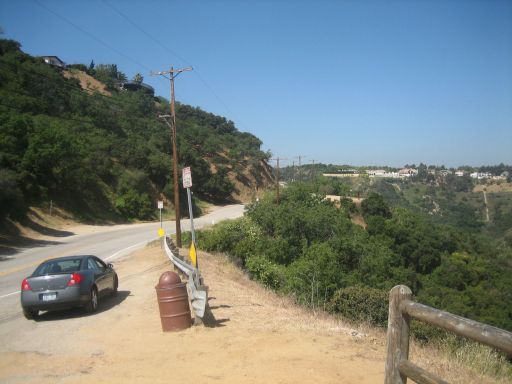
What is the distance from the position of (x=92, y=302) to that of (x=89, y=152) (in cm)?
4317

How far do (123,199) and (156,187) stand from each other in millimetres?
13137

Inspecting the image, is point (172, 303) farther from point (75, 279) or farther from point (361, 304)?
point (361, 304)

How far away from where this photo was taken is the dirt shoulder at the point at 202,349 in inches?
249

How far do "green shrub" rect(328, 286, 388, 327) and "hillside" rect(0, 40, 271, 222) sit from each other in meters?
24.6

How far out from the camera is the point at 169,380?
6.18m

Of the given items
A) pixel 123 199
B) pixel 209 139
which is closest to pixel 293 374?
pixel 123 199

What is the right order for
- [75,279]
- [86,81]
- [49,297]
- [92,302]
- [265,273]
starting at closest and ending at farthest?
[49,297], [75,279], [92,302], [265,273], [86,81]

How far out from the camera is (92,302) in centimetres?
1123

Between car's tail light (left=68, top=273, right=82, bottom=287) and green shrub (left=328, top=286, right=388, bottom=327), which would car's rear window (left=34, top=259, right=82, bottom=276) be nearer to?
car's tail light (left=68, top=273, right=82, bottom=287)

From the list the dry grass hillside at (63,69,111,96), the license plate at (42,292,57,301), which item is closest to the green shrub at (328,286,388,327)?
the license plate at (42,292,57,301)

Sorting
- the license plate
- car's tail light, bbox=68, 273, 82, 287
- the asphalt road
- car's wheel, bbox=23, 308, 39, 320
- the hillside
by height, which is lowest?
the asphalt road

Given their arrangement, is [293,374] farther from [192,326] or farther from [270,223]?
[270,223]

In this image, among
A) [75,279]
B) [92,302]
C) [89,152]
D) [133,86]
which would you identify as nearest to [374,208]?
[89,152]

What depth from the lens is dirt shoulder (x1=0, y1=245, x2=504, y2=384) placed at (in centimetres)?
632
